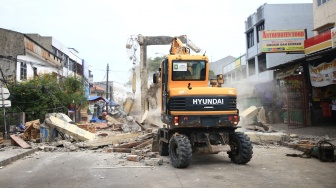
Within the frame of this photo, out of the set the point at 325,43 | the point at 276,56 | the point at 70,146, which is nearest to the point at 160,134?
the point at 70,146

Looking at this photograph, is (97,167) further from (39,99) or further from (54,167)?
(39,99)

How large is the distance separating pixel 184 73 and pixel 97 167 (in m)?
3.80

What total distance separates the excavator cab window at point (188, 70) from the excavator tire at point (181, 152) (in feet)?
6.45

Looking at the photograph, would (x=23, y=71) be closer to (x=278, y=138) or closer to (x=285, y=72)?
(x=285, y=72)

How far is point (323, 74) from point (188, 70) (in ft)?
33.3

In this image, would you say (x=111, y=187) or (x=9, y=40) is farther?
(x=9, y=40)

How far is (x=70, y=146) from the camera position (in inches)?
509

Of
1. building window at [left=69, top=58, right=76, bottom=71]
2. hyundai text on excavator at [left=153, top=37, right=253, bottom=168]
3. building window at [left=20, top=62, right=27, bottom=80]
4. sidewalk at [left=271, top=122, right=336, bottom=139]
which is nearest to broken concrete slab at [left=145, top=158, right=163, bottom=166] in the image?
hyundai text on excavator at [left=153, top=37, right=253, bottom=168]

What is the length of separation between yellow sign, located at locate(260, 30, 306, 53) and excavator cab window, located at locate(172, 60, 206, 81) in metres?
16.1

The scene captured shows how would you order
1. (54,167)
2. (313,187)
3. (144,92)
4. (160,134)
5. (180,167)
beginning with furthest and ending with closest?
(144,92)
(160,134)
(54,167)
(180,167)
(313,187)

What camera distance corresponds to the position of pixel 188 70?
9.38m

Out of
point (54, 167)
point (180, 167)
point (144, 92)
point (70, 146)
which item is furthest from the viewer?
point (144, 92)

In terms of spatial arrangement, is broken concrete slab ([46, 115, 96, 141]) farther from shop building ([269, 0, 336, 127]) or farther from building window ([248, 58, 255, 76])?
building window ([248, 58, 255, 76])

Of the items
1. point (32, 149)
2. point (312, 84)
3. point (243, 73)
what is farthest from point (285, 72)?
point (243, 73)
